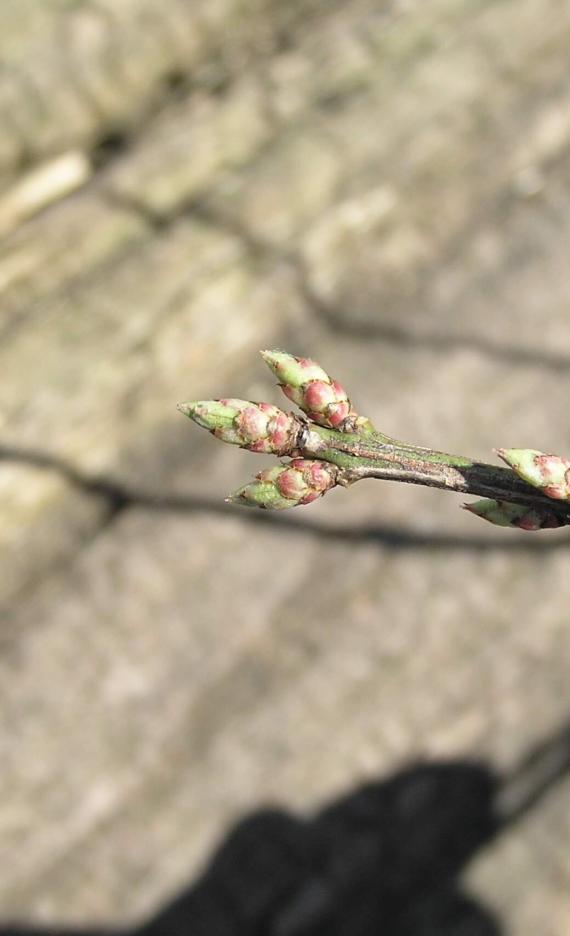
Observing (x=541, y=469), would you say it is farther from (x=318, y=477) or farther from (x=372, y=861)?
(x=372, y=861)

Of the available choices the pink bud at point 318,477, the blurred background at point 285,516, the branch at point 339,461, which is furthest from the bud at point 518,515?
the blurred background at point 285,516

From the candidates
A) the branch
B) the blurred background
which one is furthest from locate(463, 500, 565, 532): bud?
the blurred background

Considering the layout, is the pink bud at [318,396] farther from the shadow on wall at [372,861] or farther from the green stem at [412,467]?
the shadow on wall at [372,861]

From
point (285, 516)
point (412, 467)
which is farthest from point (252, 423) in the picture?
point (285, 516)

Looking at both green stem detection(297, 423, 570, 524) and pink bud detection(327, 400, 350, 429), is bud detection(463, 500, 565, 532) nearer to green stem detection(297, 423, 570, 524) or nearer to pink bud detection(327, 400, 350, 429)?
green stem detection(297, 423, 570, 524)

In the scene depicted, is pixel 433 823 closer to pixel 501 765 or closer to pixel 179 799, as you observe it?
pixel 501 765

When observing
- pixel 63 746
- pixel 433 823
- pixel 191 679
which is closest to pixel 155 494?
pixel 191 679
